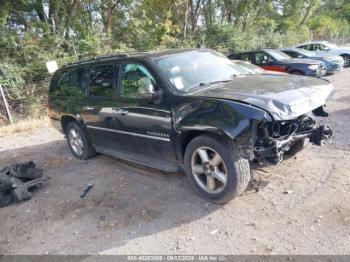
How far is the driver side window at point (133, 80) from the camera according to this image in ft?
13.6

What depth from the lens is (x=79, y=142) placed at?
5.99 m

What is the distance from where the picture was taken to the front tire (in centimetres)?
341

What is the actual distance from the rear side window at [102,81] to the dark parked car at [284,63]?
8.38 m

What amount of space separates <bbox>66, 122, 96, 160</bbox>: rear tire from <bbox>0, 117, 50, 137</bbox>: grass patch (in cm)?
391

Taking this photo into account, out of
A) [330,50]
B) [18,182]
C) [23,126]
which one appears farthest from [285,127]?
[330,50]

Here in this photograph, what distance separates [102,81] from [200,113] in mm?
2125

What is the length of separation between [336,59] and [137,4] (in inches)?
372

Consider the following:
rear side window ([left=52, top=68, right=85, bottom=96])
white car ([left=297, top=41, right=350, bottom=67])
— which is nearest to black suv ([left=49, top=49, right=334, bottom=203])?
rear side window ([left=52, top=68, right=85, bottom=96])

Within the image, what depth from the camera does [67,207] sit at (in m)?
4.27

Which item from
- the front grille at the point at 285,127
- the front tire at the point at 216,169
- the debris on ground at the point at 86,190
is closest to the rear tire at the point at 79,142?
the debris on ground at the point at 86,190

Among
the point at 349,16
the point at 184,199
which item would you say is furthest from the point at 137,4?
the point at 349,16

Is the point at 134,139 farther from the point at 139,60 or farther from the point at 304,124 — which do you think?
the point at 304,124

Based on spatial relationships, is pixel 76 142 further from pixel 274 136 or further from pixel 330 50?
pixel 330 50

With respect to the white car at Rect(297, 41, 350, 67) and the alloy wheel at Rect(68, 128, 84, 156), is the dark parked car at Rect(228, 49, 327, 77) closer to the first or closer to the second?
the white car at Rect(297, 41, 350, 67)
